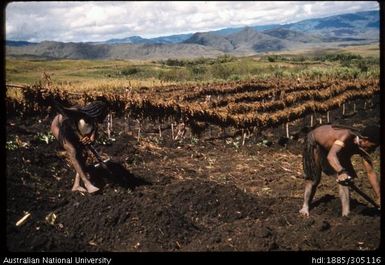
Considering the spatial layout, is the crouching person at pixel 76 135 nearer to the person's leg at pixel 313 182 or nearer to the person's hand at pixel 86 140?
the person's hand at pixel 86 140

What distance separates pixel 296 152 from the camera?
10.9m

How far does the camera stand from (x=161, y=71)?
14773 millimetres

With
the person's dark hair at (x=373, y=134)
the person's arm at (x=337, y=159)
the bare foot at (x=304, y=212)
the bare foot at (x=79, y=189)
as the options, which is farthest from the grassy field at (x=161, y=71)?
the bare foot at (x=304, y=212)

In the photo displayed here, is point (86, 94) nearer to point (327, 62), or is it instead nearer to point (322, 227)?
point (322, 227)

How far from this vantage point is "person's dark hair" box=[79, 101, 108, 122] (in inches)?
330

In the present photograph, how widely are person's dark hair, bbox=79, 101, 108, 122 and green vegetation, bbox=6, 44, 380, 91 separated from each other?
87 centimetres

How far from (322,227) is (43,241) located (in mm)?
4612

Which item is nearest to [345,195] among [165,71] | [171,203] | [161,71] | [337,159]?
[337,159]

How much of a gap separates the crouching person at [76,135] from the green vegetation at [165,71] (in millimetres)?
1016

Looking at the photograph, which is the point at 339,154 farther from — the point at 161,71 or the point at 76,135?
the point at 161,71

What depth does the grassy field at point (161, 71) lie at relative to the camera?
29.8ft

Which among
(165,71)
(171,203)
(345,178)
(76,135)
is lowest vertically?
(171,203)

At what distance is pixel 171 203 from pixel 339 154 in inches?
128

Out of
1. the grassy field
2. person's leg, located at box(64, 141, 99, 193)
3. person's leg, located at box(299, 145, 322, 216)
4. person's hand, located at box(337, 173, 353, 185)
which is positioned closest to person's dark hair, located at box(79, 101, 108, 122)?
person's leg, located at box(64, 141, 99, 193)
